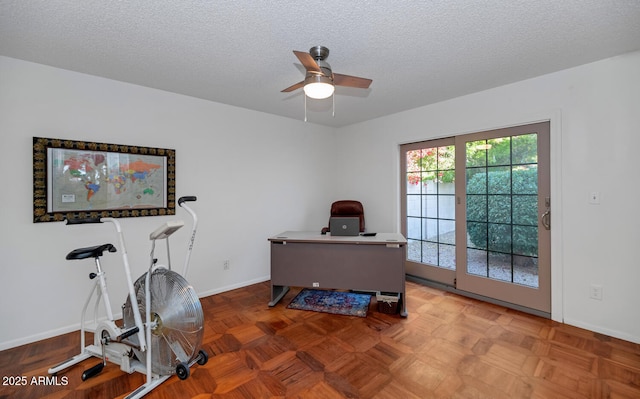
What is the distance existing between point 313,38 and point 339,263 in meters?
2.15

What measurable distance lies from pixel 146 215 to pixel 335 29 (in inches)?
104

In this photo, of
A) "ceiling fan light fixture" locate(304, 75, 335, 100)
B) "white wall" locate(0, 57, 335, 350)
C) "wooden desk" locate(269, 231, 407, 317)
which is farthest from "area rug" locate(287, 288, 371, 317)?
"ceiling fan light fixture" locate(304, 75, 335, 100)

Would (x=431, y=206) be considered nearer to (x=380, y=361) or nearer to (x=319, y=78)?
(x=380, y=361)

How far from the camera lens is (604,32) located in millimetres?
1985

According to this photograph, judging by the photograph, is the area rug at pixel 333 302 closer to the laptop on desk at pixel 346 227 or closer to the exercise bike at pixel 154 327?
the laptop on desk at pixel 346 227

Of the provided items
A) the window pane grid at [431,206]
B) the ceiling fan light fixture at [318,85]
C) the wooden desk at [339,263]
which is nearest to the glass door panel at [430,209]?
the window pane grid at [431,206]

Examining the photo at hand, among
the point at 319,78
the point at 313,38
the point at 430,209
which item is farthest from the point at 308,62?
the point at 430,209

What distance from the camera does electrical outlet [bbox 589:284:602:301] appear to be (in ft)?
8.07

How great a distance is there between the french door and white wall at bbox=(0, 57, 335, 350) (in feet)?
5.54

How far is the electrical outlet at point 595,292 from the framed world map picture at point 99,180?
4.31m

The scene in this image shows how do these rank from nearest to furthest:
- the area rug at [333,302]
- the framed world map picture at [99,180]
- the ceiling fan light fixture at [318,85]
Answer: the ceiling fan light fixture at [318,85]
the framed world map picture at [99,180]
the area rug at [333,302]

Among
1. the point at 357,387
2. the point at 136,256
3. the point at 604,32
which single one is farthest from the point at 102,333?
the point at 604,32

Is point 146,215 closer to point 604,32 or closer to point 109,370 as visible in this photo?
point 109,370

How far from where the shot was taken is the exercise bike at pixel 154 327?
1.82 meters
